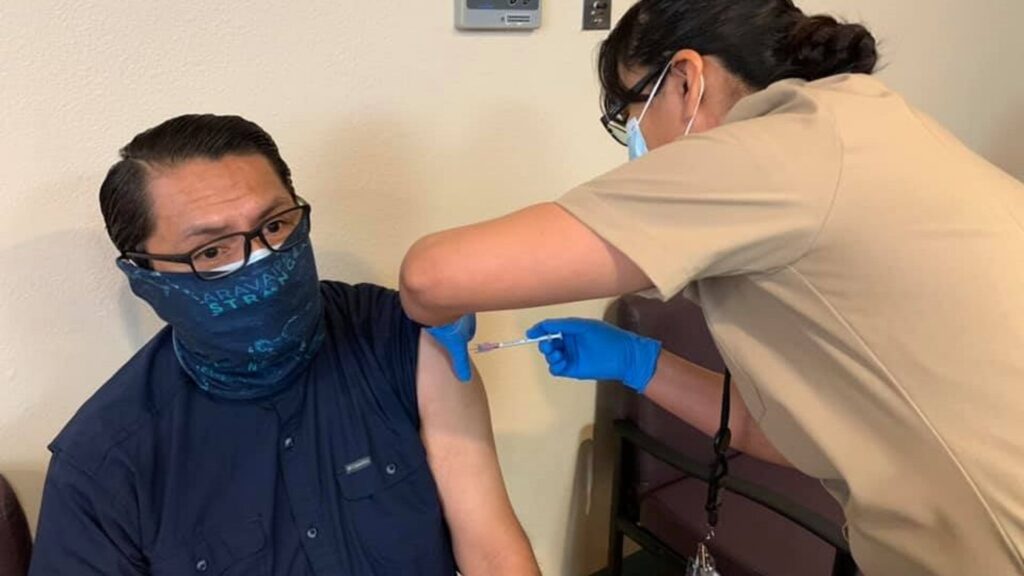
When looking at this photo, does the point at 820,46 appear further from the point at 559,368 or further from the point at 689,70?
the point at 559,368

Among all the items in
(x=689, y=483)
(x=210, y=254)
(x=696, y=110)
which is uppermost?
(x=696, y=110)

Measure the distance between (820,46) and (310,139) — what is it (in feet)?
2.82

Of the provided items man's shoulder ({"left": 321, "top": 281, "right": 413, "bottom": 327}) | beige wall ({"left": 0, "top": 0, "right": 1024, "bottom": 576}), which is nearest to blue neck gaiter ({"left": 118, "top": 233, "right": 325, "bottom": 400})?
man's shoulder ({"left": 321, "top": 281, "right": 413, "bottom": 327})

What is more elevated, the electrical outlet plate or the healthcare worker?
the electrical outlet plate

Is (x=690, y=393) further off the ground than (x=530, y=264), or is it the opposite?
(x=530, y=264)

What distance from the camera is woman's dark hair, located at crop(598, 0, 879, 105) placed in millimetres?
1008

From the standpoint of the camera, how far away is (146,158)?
3.76 ft

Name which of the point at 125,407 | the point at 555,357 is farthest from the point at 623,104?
the point at 125,407

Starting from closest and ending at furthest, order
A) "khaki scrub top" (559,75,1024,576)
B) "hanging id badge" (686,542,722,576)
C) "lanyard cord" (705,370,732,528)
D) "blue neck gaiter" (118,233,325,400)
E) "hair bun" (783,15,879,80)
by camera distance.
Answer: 1. "khaki scrub top" (559,75,1024,576)
2. "hair bun" (783,15,879,80)
3. "blue neck gaiter" (118,233,325,400)
4. "lanyard cord" (705,370,732,528)
5. "hanging id badge" (686,542,722,576)

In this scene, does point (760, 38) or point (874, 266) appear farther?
point (760, 38)

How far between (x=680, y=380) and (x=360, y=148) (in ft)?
2.42

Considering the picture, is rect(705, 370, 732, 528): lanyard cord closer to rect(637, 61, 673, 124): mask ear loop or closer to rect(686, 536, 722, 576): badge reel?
rect(686, 536, 722, 576): badge reel

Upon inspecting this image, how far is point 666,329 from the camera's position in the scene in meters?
1.86

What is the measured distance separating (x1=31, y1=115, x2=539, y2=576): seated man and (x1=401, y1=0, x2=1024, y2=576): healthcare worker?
0.32 m
